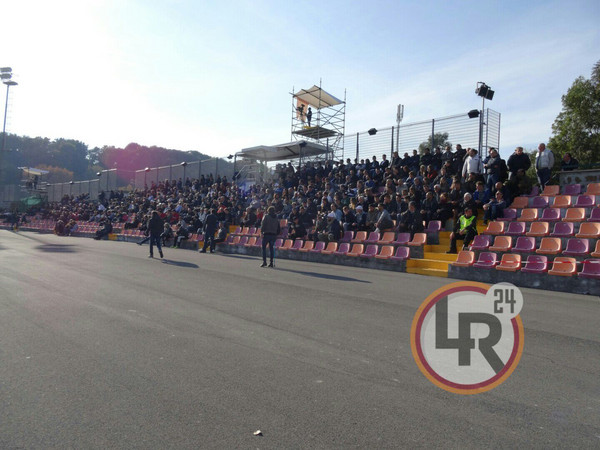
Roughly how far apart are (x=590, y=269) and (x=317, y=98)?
24.0 metres

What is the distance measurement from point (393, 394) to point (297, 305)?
12.1 ft

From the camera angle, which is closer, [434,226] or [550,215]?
[550,215]

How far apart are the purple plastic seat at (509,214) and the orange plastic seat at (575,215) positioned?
138 centimetres

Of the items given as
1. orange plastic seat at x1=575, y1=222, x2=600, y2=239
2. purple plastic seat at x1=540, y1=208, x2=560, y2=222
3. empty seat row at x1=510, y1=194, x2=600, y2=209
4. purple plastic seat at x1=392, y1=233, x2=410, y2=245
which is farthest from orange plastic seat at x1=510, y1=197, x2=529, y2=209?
purple plastic seat at x1=392, y1=233, x2=410, y2=245

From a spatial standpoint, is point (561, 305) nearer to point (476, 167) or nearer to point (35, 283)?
point (476, 167)

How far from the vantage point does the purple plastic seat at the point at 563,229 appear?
36.1 feet

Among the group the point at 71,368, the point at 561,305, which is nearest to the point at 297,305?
Answer: the point at 71,368

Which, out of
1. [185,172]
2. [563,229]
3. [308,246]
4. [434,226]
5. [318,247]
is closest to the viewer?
[563,229]

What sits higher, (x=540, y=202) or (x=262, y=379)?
(x=540, y=202)

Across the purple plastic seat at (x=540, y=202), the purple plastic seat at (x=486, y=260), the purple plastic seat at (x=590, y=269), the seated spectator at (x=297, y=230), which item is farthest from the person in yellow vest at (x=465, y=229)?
the seated spectator at (x=297, y=230)

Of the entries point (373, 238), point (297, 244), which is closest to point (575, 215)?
point (373, 238)

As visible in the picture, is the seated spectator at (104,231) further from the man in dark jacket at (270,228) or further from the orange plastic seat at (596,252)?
the orange plastic seat at (596,252)

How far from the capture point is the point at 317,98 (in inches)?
1201

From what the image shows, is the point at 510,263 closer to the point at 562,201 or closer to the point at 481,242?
the point at 481,242
